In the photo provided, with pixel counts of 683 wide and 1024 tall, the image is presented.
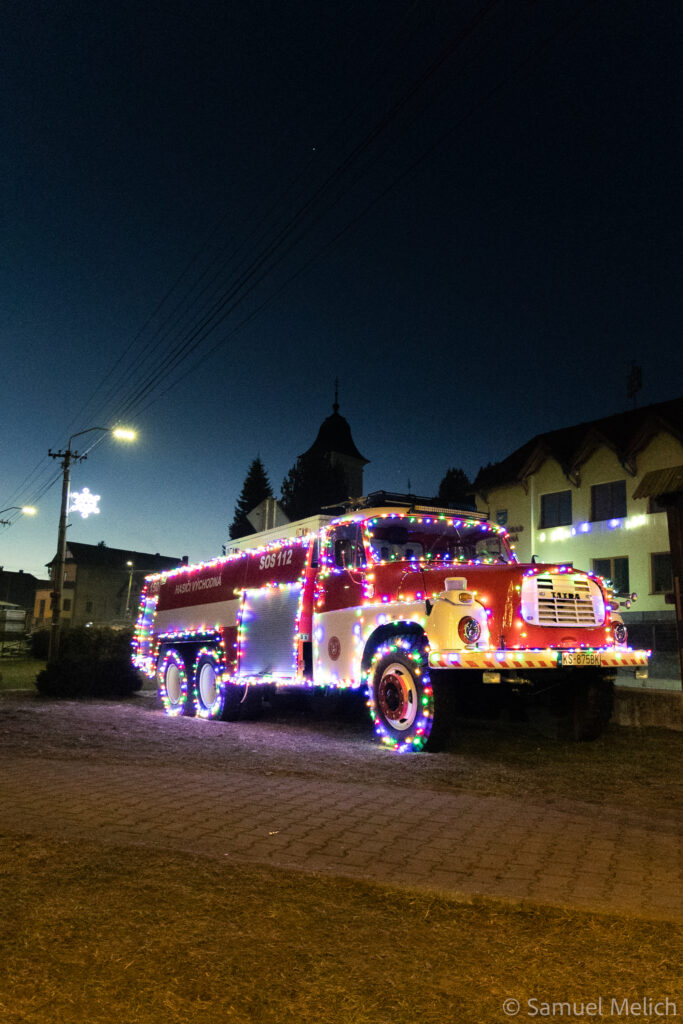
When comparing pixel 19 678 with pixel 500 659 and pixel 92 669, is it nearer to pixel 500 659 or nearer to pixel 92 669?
pixel 92 669

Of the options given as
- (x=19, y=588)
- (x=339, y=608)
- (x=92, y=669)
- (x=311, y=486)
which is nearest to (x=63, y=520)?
(x=92, y=669)

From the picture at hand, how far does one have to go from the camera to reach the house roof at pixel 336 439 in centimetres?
6862

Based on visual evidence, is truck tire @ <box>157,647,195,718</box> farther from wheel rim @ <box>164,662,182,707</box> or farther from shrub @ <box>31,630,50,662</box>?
shrub @ <box>31,630,50,662</box>

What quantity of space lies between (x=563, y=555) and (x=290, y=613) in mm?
20587

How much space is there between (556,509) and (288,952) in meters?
28.7

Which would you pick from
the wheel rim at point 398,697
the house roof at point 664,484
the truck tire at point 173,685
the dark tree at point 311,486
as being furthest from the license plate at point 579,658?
the dark tree at point 311,486

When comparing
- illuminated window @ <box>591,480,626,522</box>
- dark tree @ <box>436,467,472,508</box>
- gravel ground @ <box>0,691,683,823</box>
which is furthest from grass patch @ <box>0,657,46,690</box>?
dark tree @ <box>436,467,472,508</box>

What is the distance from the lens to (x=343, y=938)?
3.41 metres

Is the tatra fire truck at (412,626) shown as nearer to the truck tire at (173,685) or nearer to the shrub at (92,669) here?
the truck tire at (173,685)

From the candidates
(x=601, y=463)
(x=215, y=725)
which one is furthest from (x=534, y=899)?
A: (x=601, y=463)

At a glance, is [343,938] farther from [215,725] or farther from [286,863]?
[215,725]

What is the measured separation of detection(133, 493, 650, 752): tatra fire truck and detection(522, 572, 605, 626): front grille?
0.02 meters

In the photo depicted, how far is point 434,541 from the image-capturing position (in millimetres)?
10656

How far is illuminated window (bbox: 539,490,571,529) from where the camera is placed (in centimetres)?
3012
